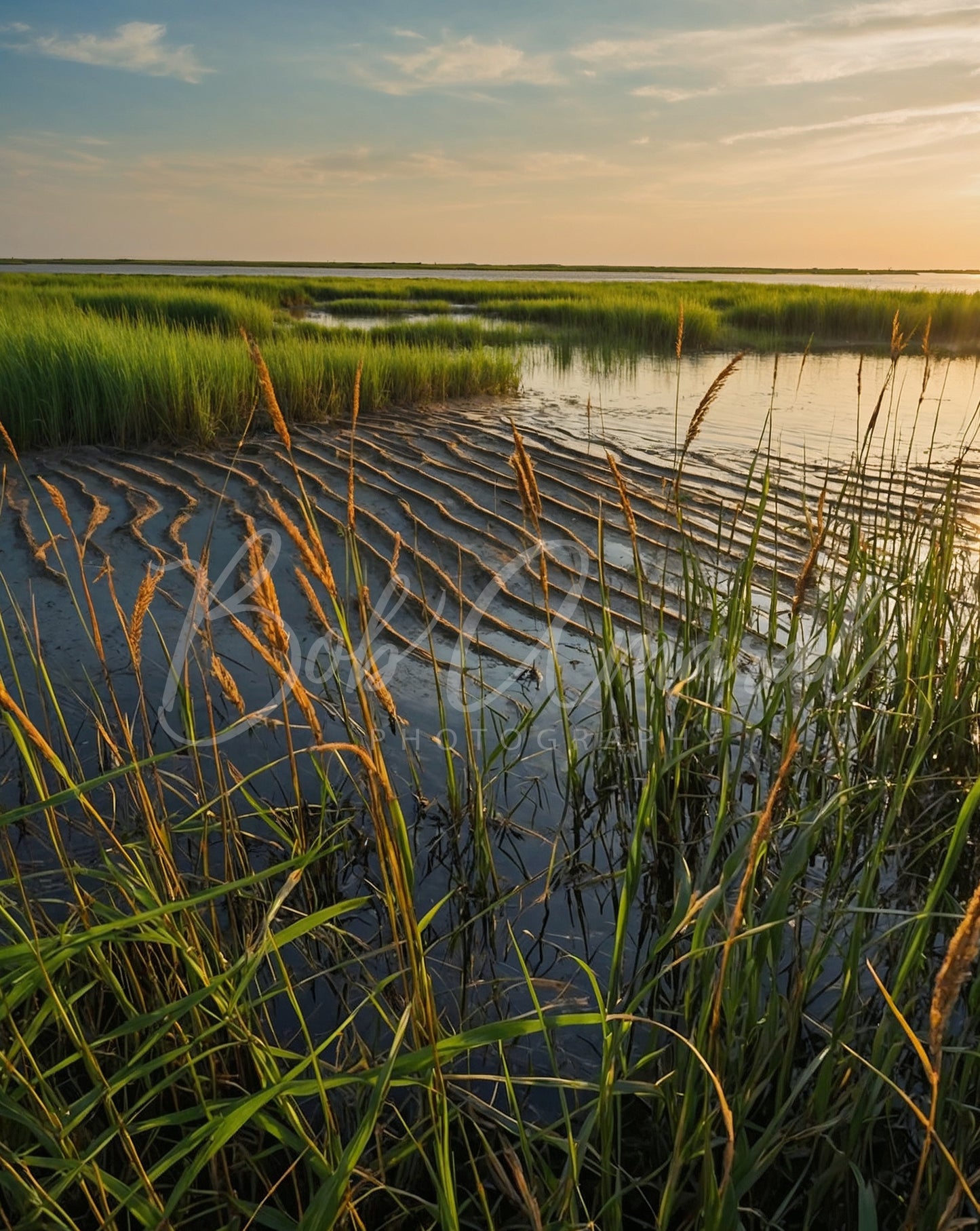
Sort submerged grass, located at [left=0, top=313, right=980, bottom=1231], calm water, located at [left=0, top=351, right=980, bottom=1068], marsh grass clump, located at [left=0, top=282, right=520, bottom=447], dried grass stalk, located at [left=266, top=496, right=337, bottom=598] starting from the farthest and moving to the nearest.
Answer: marsh grass clump, located at [left=0, top=282, right=520, bottom=447]
calm water, located at [left=0, top=351, right=980, bottom=1068]
submerged grass, located at [left=0, top=313, right=980, bottom=1231]
dried grass stalk, located at [left=266, top=496, right=337, bottom=598]

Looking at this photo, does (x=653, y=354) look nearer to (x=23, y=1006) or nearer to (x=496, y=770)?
(x=496, y=770)

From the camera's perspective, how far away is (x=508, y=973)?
2.18 metres

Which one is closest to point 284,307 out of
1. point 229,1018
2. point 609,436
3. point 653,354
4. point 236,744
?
point 653,354

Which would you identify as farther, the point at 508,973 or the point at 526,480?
the point at 508,973

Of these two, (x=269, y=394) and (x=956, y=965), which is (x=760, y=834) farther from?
(x=269, y=394)

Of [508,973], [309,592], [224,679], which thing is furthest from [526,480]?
[508,973]

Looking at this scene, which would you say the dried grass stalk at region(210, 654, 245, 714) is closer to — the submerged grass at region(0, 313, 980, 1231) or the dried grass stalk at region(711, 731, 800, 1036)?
the submerged grass at region(0, 313, 980, 1231)

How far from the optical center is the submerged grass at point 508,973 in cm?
124

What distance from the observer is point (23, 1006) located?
1827mm

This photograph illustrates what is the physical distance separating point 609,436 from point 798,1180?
7182mm

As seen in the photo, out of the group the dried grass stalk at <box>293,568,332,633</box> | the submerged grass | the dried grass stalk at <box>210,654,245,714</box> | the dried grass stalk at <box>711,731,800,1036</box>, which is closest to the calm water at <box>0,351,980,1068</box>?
the submerged grass

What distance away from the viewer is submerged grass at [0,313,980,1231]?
4.07 feet

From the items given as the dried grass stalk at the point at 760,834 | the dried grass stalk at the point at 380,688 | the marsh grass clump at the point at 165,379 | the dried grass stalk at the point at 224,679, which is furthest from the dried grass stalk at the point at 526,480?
the marsh grass clump at the point at 165,379

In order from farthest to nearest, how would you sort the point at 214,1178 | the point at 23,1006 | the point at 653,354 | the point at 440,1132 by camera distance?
the point at 653,354
the point at 23,1006
the point at 214,1178
the point at 440,1132
